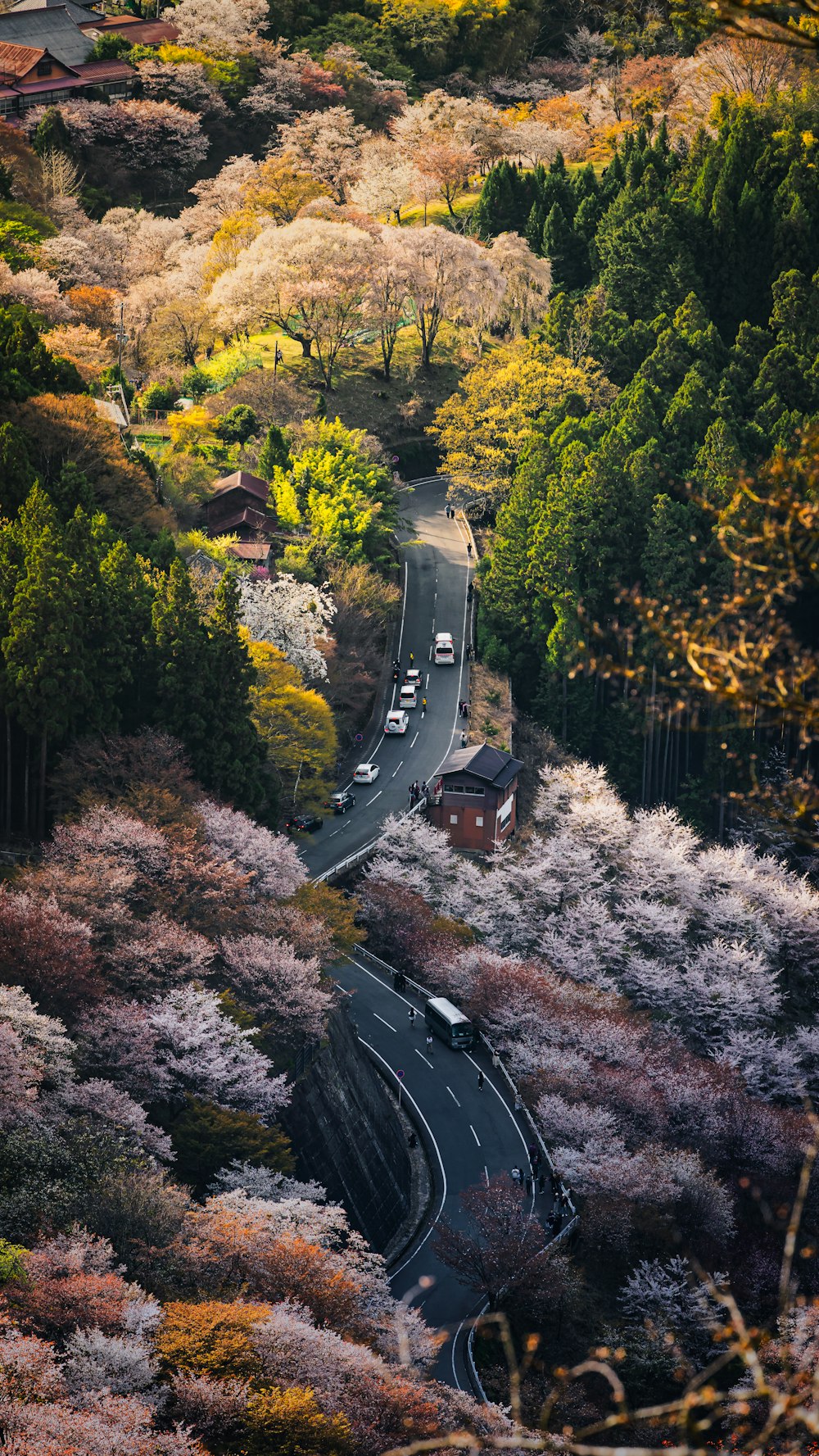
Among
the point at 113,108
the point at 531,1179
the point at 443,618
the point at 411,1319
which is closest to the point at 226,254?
the point at 113,108

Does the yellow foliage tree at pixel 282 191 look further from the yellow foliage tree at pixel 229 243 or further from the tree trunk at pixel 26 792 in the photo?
the tree trunk at pixel 26 792

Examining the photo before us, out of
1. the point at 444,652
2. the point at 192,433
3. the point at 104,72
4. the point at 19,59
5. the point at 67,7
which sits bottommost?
the point at 444,652

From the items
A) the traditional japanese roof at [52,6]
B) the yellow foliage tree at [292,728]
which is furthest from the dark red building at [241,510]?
the traditional japanese roof at [52,6]

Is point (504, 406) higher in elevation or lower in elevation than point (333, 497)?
higher

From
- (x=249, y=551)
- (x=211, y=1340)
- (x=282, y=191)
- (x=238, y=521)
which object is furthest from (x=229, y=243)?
(x=211, y=1340)

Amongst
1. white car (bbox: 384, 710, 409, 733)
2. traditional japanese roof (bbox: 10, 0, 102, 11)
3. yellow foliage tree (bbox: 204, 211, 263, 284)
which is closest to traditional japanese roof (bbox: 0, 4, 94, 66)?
traditional japanese roof (bbox: 10, 0, 102, 11)

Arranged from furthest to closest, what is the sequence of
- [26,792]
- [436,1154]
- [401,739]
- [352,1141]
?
[401,739] → [26,792] → [436,1154] → [352,1141]

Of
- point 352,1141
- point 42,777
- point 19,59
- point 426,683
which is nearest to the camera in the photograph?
point 352,1141

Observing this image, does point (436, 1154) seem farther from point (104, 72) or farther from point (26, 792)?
point (104, 72)

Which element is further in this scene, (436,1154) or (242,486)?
(242,486)
